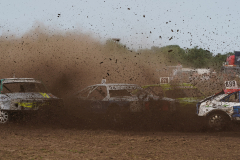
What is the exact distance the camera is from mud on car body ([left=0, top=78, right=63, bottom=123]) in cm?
1209

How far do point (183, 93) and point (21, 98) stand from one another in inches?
218

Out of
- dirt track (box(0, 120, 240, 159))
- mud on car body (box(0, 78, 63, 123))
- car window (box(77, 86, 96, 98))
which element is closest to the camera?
dirt track (box(0, 120, 240, 159))

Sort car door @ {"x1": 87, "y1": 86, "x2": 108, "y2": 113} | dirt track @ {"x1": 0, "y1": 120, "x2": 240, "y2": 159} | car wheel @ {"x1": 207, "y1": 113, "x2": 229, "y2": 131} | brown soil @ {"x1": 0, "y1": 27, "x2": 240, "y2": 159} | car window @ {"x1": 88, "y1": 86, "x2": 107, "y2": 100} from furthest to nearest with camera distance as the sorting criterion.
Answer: car window @ {"x1": 88, "y1": 86, "x2": 107, "y2": 100} < car door @ {"x1": 87, "y1": 86, "x2": 108, "y2": 113} < car wheel @ {"x1": 207, "y1": 113, "x2": 229, "y2": 131} < brown soil @ {"x1": 0, "y1": 27, "x2": 240, "y2": 159} < dirt track @ {"x1": 0, "y1": 120, "x2": 240, "y2": 159}

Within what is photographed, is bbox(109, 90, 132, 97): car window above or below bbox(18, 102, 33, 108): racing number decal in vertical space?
above

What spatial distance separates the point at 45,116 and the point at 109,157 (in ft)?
18.9

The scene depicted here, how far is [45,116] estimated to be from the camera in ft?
40.4

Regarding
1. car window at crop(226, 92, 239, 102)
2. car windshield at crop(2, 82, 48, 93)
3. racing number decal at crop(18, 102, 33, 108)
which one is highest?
car windshield at crop(2, 82, 48, 93)

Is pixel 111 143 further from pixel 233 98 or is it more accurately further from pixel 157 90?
pixel 233 98

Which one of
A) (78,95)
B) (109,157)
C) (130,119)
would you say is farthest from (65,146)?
(78,95)

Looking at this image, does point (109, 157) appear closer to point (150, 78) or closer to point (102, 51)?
point (102, 51)

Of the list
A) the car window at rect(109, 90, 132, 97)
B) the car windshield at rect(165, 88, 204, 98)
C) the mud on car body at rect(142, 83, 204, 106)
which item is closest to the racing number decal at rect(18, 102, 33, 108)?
the car window at rect(109, 90, 132, 97)

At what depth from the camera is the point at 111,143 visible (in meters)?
→ 8.76

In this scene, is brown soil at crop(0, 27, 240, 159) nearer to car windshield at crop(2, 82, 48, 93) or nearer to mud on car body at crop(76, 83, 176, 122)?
mud on car body at crop(76, 83, 176, 122)

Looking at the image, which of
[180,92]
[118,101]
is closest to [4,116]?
[118,101]
